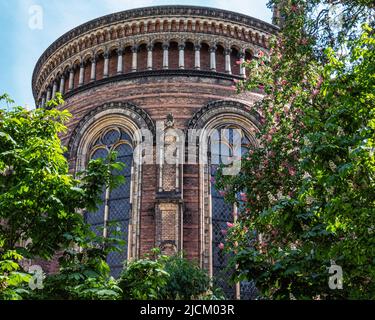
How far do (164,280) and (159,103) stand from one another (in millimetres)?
12837

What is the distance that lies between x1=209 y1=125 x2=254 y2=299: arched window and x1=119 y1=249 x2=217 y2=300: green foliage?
2.55m

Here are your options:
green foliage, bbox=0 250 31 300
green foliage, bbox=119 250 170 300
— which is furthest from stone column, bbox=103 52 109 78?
green foliage, bbox=0 250 31 300

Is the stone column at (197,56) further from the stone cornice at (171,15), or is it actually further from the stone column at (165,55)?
the stone cornice at (171,15)

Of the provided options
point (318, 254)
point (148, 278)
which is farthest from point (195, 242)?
point (318, 254)

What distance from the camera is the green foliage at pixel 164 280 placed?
901 cm

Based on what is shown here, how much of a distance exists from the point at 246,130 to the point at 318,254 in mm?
14262

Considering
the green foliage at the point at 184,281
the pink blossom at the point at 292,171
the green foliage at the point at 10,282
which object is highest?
the pink blossom at the point at 292,171

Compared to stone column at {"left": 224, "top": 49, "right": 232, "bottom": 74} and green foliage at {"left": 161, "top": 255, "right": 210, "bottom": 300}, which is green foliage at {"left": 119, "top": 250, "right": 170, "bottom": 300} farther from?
stone column at {"left": 224, "top": 49, "right": 232, "bottom": 74}

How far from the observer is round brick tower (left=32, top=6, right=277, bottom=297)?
756 inches

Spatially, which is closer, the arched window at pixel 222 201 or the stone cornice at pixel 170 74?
the arched window at pixel 222 201

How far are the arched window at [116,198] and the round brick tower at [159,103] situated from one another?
0.04 meters

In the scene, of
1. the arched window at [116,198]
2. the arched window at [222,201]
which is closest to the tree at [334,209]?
the arched window at [222,201]

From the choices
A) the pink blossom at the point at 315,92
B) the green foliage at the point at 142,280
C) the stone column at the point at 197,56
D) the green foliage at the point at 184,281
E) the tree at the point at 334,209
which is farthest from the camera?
the stone column at the point at 197,56
